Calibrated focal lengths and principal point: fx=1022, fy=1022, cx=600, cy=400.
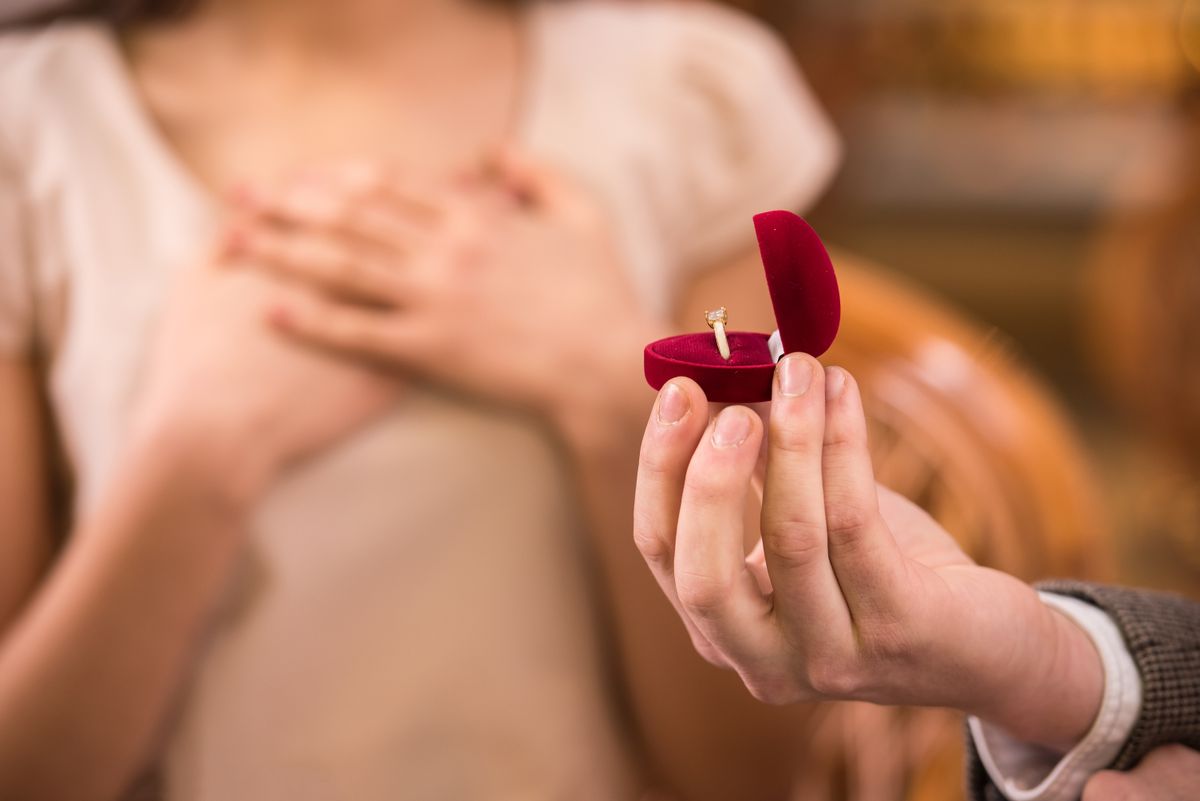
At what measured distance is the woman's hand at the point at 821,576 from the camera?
16 cm

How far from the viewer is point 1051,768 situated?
213 millimetres

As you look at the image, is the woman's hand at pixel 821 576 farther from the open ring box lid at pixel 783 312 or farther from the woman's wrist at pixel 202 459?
the woman's wrist at pixel 202 459

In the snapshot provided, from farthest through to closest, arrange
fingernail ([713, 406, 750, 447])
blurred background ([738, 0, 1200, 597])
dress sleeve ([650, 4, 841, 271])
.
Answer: blurred background ([738, 0, 1200, 597]) < dress sleeve ([650, 4, 841, 271]) < fingernail ([713, 406, 750, 447])

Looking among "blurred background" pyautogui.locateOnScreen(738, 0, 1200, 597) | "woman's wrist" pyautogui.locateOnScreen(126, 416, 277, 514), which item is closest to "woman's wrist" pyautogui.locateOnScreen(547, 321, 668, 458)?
"woman's wrist" pyautogui.locateOnScreen(126, 416, 277, 514)

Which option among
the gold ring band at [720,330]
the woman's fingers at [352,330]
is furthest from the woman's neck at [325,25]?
the gold ring band at [720,330]

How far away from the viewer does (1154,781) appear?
0.20 metres

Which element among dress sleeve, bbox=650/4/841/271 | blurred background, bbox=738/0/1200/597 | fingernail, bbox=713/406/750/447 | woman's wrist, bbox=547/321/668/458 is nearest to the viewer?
fingernail, bbox=713/406/750/447

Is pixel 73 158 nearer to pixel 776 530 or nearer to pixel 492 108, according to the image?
pixel 492 108

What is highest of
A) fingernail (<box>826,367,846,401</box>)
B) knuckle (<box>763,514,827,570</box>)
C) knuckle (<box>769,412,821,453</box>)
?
fingernail (<box>826,367,846,401</box>)

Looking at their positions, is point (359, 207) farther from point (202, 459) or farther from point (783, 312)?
point (783, 312)

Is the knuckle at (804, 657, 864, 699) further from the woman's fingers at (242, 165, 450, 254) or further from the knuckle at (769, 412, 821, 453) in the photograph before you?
the woman's fingers at (242, 165, 450, 254)

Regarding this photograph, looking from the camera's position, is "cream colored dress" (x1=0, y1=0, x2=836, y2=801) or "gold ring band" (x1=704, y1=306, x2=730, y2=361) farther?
"cream colored dress" (x1=0, y1=0, x2=836, y2=801)

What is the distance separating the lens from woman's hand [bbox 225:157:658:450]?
34 centimetres

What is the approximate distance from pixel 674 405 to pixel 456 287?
212mm
